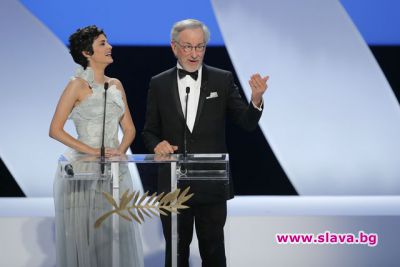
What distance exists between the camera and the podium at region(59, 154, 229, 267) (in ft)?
9.07

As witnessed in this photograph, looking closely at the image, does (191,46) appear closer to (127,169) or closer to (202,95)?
(202,95)

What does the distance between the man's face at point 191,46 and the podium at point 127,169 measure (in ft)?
2.17

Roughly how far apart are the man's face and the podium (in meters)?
0.66

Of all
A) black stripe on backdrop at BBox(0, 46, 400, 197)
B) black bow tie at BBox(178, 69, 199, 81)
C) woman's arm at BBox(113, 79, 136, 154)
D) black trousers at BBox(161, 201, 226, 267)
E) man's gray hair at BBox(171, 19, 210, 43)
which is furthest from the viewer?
black stripe on backdrop at BBox(0, 46, 400, 197)

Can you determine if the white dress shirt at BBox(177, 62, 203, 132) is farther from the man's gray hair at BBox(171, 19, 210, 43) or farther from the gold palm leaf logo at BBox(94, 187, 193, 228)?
the gold palm leaf logo at BBox(94, 187, 193, 228)

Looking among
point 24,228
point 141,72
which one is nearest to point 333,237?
point 24,228

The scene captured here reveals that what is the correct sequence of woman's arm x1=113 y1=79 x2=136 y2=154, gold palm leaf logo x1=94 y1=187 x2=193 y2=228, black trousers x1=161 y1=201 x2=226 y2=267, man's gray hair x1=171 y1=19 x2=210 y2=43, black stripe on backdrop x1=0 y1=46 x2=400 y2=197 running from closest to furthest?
gold palm leaf logo x1=94 y1=187 x2=193 y2=228 → black trousers x1=161 y1=201 x2=226 y2=267 → man's gray hair x1=171 y1=19 x2=210 y2=43 → woman's arm x1=113 y1=79 x2=136 y2=154 → black stripe on backdrop x1=0 y1=46 x2=400 y2=197

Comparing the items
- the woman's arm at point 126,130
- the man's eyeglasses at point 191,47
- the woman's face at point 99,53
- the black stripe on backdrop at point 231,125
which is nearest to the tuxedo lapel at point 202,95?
the man's eyeglasses at point 191,47

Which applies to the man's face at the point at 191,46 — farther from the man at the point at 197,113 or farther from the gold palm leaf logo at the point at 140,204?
the gold palm leaf logo at the point at 140,204

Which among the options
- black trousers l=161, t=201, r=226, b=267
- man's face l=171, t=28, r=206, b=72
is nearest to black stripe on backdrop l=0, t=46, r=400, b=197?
man's face l=171, t=28, r=206, b=72

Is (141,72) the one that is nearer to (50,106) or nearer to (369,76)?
(50,106)

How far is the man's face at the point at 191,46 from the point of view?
3307mm

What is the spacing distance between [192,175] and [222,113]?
2.26 ft

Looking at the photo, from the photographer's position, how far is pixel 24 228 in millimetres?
4453
